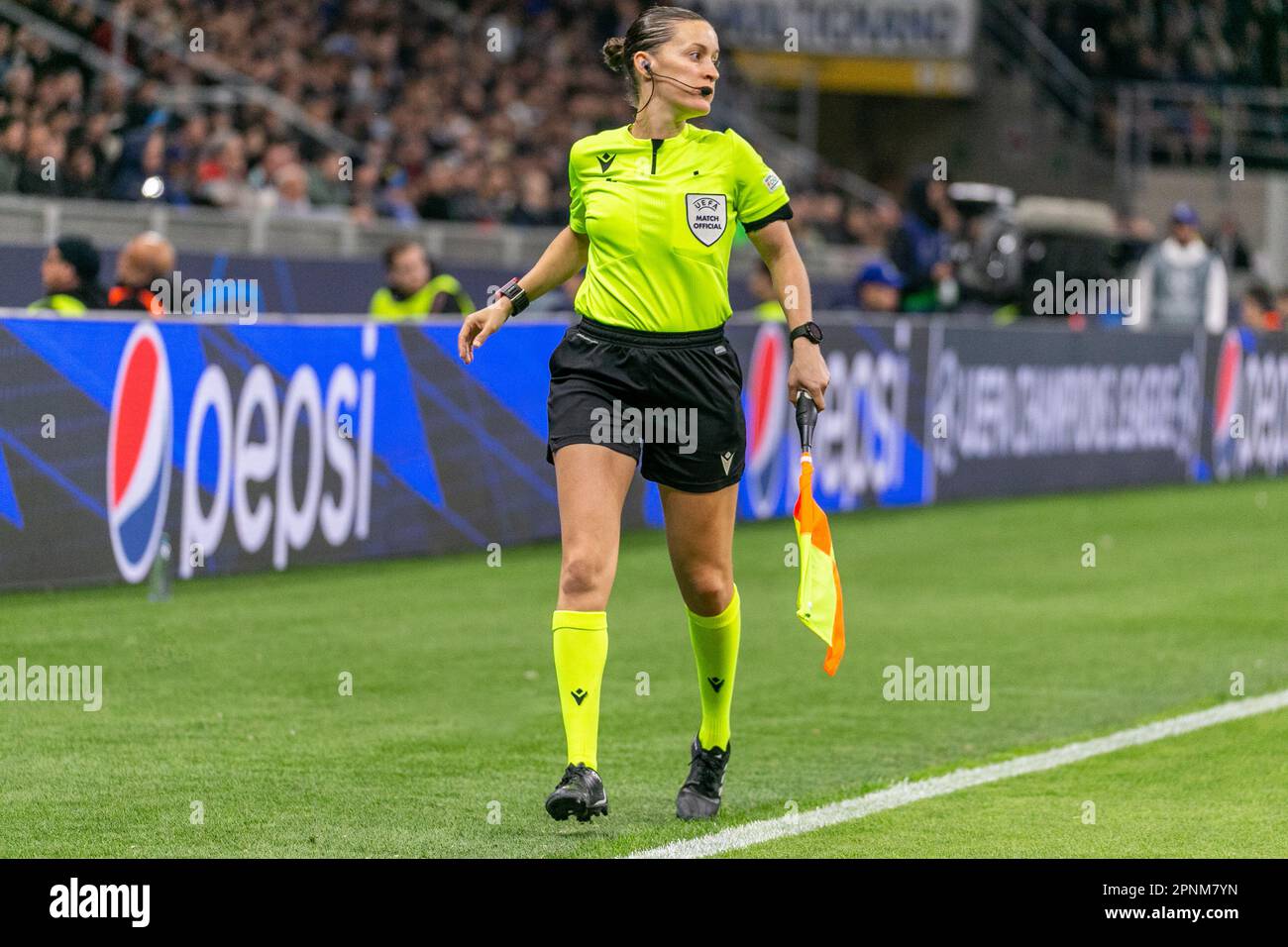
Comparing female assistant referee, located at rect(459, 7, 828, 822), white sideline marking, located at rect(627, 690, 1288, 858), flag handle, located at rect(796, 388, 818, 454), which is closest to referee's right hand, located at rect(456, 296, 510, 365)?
female assistant referee, located at rect(459, 7, 828, 822)

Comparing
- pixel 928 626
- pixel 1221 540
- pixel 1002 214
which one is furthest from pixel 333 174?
pixel 928 626

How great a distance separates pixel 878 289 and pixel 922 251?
1.25 meters

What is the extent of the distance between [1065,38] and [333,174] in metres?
17.7

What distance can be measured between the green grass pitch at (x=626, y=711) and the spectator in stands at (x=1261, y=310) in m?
10.2

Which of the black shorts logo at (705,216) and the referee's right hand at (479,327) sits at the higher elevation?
the black shorts logo at (705,216)

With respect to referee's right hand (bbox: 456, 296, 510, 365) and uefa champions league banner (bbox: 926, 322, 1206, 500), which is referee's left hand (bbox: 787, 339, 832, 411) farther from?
uefa champions league banner (bbox: 926, 322, 1206, 500)

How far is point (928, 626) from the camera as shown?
11891 millimetres

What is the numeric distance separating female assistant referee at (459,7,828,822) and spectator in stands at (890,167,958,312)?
14.2 m

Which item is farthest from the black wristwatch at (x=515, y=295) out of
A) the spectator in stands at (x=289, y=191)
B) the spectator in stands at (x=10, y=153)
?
the spectator in stands at (x=289, y=191)

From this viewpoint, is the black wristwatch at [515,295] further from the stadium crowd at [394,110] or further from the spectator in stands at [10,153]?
the spectator in stands at [10,153]

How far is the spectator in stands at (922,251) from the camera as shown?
20.9m

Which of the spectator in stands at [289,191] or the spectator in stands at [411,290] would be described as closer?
the spectator in stands at [411,290]

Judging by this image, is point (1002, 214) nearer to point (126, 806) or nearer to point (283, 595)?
point (283, 595)

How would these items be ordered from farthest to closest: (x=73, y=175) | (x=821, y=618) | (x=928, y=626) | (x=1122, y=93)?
1. (x=1122, y=93)
2. (x=73, y=175)
3. (x=928, y=626)
4. (x=821, y=618)
